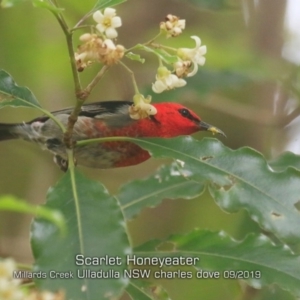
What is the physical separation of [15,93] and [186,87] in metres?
2.01

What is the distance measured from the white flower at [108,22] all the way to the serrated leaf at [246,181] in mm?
580

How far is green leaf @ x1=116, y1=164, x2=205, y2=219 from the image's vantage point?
2.91m

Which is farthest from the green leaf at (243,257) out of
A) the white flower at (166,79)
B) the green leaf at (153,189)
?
the white flower at (166,79)

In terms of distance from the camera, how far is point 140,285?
2434mm

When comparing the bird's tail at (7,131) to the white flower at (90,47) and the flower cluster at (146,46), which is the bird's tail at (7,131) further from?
the white flower at (90,47)

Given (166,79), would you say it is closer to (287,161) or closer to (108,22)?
(108,22)

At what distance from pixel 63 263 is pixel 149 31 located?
11.9ft

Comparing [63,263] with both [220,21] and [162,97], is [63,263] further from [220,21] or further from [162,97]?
[220,21]

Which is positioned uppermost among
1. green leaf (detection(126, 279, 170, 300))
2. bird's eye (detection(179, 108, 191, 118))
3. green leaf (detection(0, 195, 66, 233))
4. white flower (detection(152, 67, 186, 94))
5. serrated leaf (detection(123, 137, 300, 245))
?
green leaf (detection(0, 195, 66, 233))

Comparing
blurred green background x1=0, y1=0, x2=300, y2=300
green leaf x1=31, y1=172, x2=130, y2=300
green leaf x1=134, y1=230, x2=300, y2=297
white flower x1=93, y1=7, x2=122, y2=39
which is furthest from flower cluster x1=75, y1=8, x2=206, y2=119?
blurred green background x1=0, y1=0, x2=300, y2=300

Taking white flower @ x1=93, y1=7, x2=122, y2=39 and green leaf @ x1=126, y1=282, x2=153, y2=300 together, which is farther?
green leaf @ x1=126, y1=282, x2=153, y2=300

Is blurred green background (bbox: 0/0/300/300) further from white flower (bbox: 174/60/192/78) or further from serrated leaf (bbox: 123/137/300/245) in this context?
white flower (bbox: 174/60/192/78)

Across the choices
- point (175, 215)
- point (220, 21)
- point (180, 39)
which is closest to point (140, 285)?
point (180, 39)

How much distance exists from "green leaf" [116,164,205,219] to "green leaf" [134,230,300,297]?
376 mm
